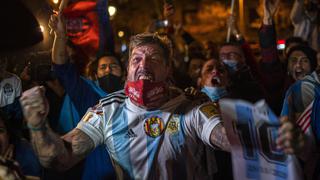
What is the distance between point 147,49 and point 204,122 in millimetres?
628

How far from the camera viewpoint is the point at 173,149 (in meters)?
3.36

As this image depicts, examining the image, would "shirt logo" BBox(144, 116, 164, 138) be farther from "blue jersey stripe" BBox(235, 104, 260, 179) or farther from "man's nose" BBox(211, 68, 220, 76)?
"man's nose" BBox(211, 68, 220, 76)

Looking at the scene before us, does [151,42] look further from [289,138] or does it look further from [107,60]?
[107,60]

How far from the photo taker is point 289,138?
8.84 feet

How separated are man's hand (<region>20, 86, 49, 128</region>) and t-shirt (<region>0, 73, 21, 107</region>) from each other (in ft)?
3.35

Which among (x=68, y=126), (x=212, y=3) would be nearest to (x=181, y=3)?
(x=212, y=3)

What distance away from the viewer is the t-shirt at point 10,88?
156 inches

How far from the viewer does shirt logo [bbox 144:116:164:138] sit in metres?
3.39

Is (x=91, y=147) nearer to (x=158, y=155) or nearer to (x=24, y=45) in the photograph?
(x=158, y=155)

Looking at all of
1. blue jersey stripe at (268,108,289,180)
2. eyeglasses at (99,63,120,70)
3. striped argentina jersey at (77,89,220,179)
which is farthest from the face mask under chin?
blue jersey stripe at (268,108,289,180)

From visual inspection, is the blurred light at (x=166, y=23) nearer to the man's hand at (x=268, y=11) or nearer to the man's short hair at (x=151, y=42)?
the man's hand at (x=268, y=11)

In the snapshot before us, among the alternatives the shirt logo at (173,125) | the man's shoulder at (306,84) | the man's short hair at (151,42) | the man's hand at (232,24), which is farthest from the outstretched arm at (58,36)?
the man's hand at (232,24)

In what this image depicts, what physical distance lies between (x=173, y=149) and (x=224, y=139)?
342 mm

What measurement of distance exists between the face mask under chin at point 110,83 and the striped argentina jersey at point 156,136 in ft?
4.74
